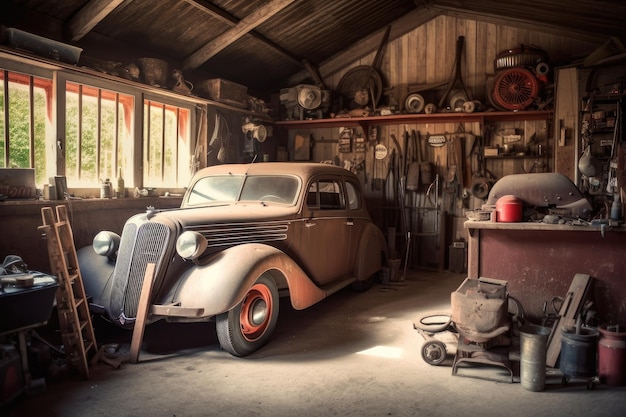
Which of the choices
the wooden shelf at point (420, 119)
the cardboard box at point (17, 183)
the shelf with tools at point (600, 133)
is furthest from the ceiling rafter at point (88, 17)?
the shelf with tools at point (600, 133)

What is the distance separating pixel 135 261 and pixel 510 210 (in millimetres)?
3094

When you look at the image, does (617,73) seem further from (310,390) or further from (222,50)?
(310,390)

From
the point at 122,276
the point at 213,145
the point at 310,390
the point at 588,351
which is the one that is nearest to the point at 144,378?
the point at 122,276

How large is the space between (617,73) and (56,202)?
659 cm

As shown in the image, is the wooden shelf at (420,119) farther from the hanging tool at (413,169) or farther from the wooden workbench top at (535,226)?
the wooden workbench top at (535,226)

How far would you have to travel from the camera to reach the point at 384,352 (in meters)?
3.78

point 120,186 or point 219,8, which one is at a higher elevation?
point 219,8

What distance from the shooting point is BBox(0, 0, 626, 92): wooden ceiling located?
480 centimetres

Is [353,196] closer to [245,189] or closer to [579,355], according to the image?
[245,189]

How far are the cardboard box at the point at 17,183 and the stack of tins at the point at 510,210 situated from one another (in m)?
4.13

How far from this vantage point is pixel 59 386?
120 inches

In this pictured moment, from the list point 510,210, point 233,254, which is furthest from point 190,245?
point 510,210

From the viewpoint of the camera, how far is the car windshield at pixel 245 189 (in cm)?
481

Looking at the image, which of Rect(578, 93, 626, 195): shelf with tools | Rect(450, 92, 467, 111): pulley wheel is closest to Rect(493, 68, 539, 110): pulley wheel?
Rect(450, 92, 467, 111): pulley wheel
